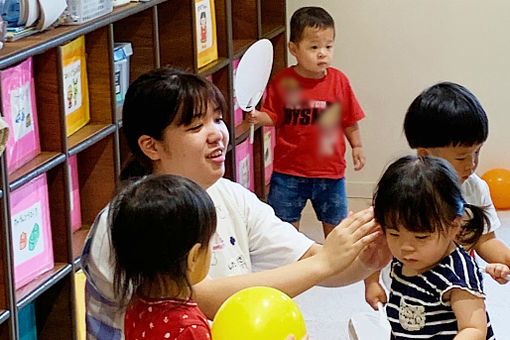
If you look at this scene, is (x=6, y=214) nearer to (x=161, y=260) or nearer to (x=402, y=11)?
(x=161, y=260)

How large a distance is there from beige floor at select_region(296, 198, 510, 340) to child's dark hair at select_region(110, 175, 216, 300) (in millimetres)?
1798

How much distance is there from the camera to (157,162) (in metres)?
1.96

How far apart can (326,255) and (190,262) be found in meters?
0.39

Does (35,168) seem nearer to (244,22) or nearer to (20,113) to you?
(20,113)

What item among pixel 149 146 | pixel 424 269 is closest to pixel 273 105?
pixel 149 146

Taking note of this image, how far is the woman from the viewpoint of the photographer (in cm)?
182

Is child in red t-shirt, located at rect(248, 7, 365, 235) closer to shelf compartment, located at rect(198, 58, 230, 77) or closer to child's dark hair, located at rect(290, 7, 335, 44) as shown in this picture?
child's dark hair, located at rect(290, 7, 335, 44)

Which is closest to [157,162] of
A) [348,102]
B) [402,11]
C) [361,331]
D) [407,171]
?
[407,171]

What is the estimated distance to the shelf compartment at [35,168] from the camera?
2383mm

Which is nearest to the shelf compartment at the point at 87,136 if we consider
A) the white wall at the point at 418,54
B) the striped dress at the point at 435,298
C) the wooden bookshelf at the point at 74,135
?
the wooden bookshelf at the point at 74,135

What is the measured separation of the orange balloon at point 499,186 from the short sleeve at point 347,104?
944mm

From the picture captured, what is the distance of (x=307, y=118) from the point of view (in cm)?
372

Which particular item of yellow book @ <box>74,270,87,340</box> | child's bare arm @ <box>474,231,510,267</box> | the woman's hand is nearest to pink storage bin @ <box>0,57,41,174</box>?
yellow book @ <box>74,270,87,340</box>

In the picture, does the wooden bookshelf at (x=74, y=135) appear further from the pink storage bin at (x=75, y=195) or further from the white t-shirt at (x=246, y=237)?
the white t-shirt at (x=246, y=237)
